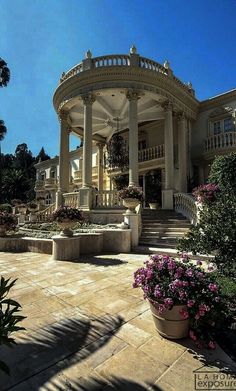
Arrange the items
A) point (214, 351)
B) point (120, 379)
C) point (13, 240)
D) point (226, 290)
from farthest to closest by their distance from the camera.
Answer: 1. point (13, 240)
2. point (226, 290)
3. point (214, 351)
4. point (120, 379)

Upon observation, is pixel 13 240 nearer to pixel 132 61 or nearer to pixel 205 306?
pixel 205 306

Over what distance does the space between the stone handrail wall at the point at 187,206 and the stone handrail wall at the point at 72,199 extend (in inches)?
201

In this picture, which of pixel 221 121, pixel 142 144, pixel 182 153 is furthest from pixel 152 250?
pixel 142 144

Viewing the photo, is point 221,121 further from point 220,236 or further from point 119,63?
point 220,236

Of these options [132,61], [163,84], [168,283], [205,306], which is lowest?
[205,306]

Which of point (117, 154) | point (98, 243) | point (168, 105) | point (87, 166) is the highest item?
point (168, 105)

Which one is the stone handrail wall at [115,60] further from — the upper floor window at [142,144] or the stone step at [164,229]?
the stone step at [164,229]

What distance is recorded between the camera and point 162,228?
10078mm

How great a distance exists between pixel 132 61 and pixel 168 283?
1204 centimetres

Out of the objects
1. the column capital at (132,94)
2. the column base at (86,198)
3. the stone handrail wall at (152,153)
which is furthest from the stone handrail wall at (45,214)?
A: the column capital at (132,94)

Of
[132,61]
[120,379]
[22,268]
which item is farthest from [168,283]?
[132,61]

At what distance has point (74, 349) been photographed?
269cm

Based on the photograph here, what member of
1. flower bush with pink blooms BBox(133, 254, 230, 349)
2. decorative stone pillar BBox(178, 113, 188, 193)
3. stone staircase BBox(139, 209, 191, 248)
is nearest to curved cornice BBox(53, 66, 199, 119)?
decorative stone pillar BBox(178, 113, 188, 193)

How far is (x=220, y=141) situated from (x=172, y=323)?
13099mm
